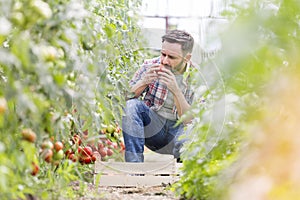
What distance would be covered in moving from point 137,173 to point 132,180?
50mm

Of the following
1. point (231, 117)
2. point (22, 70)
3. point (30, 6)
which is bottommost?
point (231, 117)

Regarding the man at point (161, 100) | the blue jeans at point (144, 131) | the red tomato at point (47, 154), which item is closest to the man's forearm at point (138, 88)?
the man at point (161, 100)

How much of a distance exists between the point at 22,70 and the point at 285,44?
67 centimetres

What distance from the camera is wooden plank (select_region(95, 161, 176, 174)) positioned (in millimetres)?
2941

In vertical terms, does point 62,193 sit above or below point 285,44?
below

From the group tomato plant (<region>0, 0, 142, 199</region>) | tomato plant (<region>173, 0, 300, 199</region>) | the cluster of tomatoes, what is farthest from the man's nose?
tomato plant (<region>0, 0, 142, 199</region>)

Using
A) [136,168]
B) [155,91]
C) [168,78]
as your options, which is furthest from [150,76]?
[136,168]

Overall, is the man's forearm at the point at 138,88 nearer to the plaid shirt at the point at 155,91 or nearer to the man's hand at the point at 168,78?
the plaid shirt at the point at 155,91

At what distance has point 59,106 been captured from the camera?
5.73 ft

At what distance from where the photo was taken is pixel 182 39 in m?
2.64

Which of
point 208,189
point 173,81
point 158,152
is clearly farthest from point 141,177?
point 208,189

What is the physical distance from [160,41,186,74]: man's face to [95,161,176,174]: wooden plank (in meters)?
0.53

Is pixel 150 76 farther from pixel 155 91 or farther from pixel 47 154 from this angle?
pixel 47 154

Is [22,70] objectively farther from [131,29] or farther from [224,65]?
[131,29]
